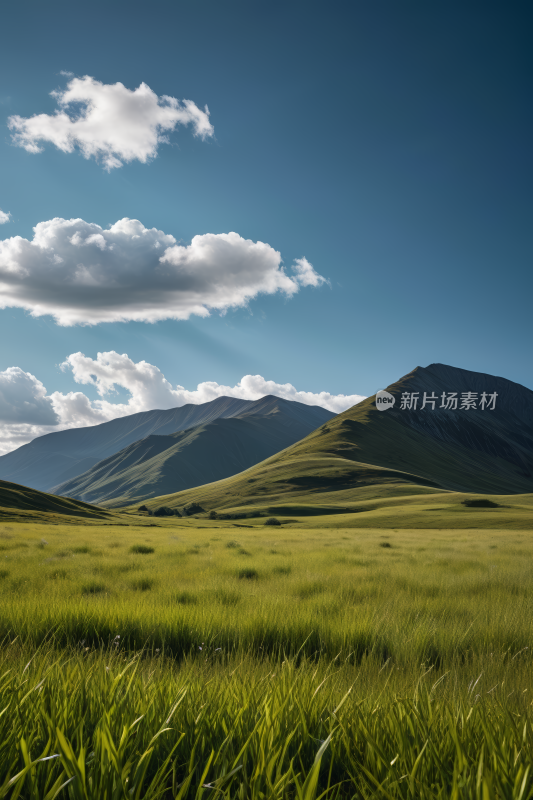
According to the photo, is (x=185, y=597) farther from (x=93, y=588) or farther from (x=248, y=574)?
(x=248, y=574)

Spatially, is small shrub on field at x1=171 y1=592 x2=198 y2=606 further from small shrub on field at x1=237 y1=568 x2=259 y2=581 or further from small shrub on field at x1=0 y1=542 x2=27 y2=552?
small shrub on field at x1=0 y1=542 x2=27 y2=552

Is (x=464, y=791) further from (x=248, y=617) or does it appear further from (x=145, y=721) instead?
(x=248, y=617)

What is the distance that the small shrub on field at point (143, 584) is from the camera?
7867 mm

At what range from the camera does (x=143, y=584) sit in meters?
8.11

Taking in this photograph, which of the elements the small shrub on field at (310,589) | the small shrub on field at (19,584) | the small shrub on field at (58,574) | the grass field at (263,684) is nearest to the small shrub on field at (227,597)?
the grass field at (263,684)

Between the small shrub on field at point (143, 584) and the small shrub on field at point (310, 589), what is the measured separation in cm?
278

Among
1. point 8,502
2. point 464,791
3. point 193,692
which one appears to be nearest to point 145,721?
point 193,692

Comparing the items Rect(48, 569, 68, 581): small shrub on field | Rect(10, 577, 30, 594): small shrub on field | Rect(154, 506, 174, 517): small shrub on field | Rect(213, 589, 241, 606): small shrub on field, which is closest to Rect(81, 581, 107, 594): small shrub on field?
Rect(10, 577, 30, 594): small shrub on field

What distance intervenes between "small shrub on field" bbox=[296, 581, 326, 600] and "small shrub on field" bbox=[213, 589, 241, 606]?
1304mm

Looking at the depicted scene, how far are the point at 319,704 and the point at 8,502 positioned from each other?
108m

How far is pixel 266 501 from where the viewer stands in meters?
167

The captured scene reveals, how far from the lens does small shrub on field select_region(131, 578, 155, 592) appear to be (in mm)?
7867

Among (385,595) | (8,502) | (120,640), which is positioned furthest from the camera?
(8,502)

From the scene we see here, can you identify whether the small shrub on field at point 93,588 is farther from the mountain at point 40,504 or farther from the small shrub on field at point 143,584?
the mountain at point 40,504
